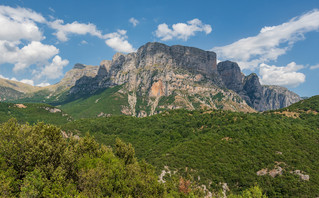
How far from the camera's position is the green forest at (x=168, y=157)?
79.6 feet

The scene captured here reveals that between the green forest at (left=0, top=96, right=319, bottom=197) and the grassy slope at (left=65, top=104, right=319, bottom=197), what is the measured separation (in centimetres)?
35

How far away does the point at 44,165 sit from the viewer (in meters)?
23.9

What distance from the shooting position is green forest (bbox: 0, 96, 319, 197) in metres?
24.2

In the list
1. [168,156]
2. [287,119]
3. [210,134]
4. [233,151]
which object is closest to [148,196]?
[168,156]

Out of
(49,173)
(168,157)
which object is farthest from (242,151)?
(49,173)

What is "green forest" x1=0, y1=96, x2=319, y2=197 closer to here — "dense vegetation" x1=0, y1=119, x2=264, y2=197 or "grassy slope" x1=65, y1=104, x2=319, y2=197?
"dense vegetation" x1=0, y1=119, x2=264, y2=197

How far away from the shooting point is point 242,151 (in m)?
84.1

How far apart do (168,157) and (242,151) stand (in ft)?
121

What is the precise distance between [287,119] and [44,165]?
138 metres

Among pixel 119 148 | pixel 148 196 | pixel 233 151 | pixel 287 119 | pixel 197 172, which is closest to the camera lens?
pixel 148 196

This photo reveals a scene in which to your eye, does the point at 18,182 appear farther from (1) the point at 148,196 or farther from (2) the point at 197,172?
(2) the point at 197,172

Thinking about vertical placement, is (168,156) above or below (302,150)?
below

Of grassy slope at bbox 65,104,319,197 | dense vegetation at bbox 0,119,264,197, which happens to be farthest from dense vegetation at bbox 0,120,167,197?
grassy slope at bbox 65,104,319,197

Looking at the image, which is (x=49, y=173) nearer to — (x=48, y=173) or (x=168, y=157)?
(x=48, y=173)
